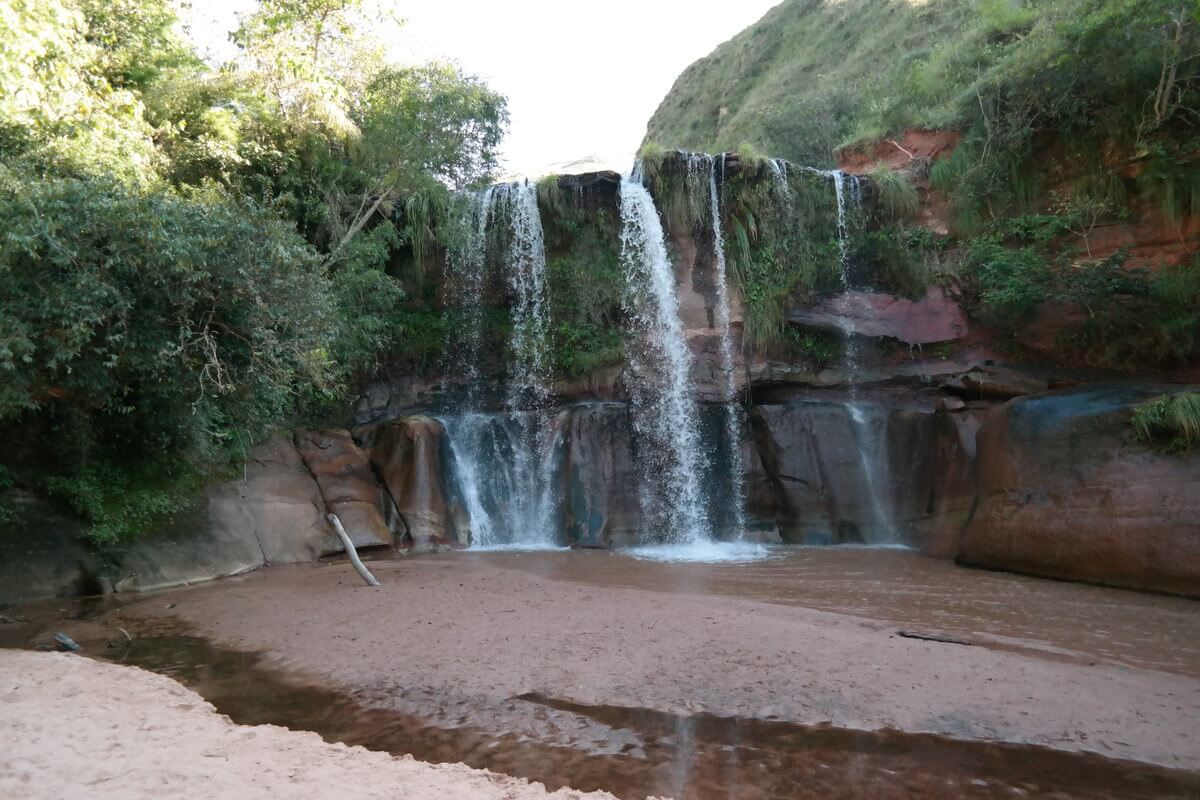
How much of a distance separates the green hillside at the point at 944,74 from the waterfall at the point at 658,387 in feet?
20.3

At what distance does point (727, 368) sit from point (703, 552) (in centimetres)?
411

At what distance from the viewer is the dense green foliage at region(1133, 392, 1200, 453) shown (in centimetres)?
914

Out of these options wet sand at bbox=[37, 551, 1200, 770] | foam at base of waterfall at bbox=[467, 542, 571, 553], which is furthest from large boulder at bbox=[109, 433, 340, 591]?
foam at base of waterfall at bbox=[467, 542, 571, 553]

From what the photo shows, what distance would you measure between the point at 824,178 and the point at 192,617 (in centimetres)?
1455

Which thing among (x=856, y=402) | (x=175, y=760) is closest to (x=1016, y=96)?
(x=856, y=402)

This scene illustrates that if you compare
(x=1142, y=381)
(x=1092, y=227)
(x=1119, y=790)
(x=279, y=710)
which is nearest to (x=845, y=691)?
(x=1119, y=790)

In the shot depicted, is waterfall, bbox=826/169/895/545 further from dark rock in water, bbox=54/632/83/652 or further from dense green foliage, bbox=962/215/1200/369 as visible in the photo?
dark rock in water, bbox=54/632/83/652

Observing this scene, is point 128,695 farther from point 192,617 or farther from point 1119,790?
point 1119,790

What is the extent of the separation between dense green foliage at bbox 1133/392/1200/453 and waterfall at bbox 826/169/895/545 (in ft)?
14.9

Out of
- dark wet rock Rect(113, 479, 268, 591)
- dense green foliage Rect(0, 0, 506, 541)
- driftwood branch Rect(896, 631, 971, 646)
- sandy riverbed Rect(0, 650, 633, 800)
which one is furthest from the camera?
dark wet rock Rect(113, 479, 268, 591)

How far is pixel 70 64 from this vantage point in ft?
34.0

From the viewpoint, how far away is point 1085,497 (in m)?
9.68

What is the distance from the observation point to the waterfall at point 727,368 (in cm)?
1396

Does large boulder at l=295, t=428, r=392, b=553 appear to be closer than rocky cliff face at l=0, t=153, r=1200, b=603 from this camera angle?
No
